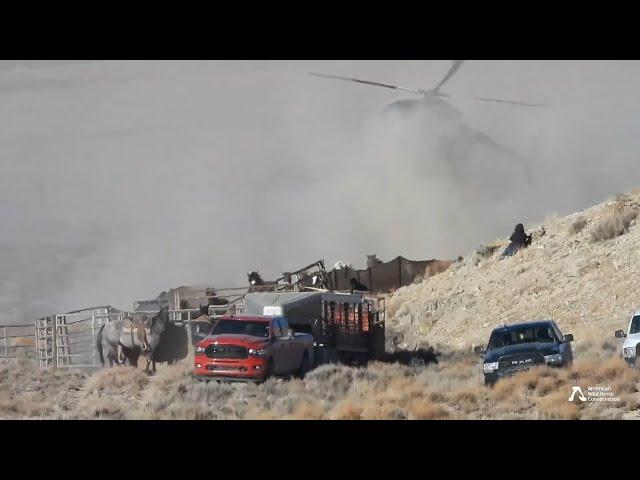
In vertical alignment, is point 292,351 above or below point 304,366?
above

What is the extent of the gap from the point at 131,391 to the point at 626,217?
69.7 feet

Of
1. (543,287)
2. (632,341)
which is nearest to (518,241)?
(543,287)

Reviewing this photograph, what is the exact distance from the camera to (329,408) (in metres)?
28.4

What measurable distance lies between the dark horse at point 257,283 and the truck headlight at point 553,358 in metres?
12.3

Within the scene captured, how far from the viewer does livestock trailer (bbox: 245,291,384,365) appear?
3666 cm

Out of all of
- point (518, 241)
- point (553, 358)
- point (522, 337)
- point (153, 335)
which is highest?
point (518, 241)

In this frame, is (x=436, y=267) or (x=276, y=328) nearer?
(x=276, y=328)

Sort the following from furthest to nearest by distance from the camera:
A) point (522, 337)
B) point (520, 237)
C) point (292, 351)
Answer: point (520, 237), point (292, 351), point (522, 337)

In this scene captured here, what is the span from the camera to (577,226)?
49062 millimetres

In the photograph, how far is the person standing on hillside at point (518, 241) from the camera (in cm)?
5047

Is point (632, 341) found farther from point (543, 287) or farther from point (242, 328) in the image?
point (543, 287)

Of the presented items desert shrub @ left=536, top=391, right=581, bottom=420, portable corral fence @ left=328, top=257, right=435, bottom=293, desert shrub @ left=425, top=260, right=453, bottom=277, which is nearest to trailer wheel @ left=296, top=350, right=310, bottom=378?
desert shrub @ left=536, top=391, right=581, bottom=420

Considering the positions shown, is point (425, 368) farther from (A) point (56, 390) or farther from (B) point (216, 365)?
(A) point (56, 390)

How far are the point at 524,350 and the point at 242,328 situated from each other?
6467mm
